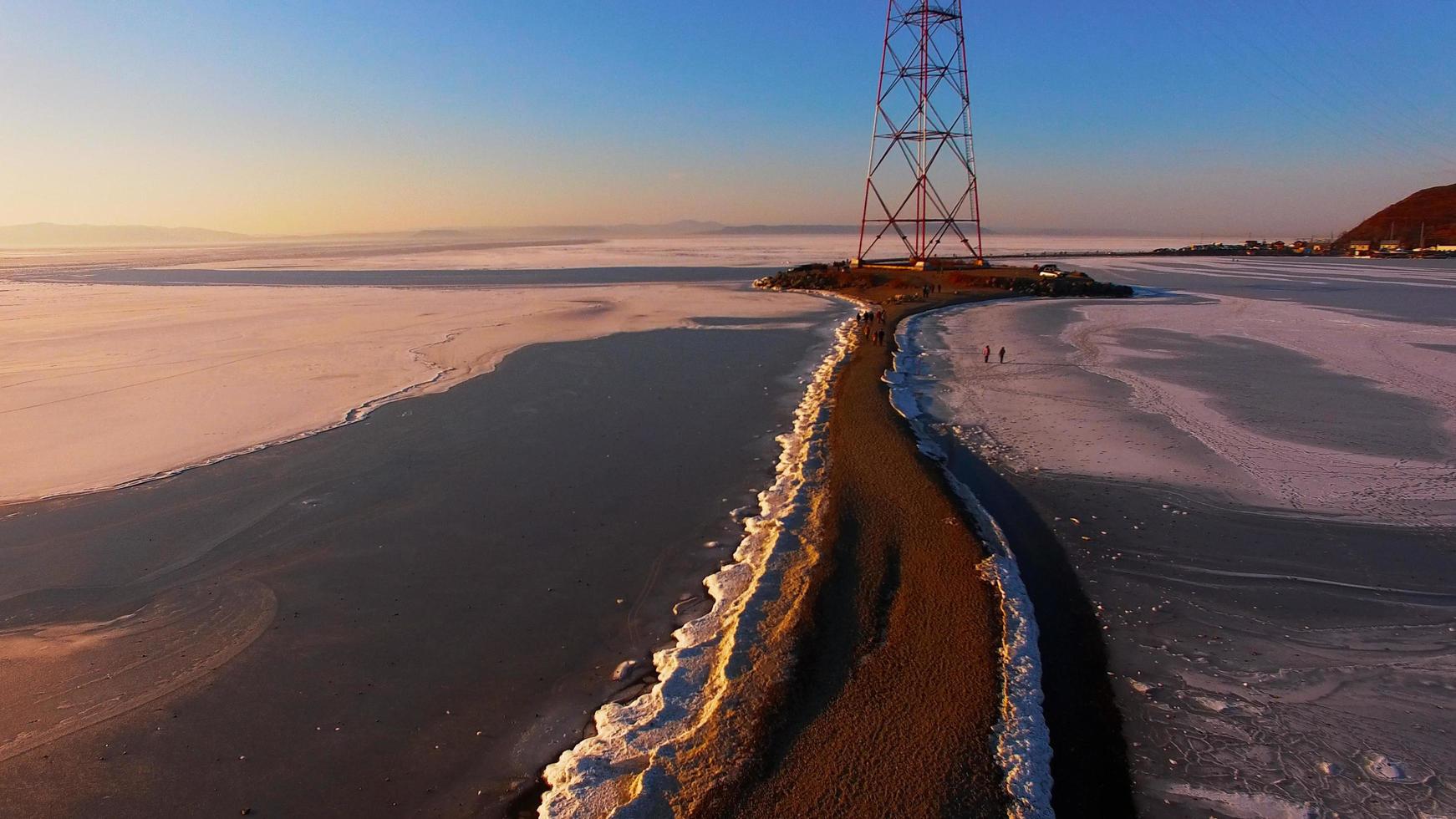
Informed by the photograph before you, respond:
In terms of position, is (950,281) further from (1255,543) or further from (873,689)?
(873,689)

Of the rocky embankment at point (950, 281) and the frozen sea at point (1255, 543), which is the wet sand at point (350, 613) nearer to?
the frozen sea at point (1255, 543)

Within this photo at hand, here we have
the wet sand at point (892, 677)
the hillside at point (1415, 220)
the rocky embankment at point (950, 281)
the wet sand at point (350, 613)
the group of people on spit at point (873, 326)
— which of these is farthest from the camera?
the hillside at point (1415, 220)

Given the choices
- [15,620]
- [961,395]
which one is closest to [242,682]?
[15,620]

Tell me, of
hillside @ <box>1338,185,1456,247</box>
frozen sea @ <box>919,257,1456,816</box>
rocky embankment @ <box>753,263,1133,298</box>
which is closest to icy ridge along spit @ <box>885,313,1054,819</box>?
frozen sea @ <box>919,257,1456,816</box>

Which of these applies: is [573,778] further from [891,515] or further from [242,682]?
[891,515]

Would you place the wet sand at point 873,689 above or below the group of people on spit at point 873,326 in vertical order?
below

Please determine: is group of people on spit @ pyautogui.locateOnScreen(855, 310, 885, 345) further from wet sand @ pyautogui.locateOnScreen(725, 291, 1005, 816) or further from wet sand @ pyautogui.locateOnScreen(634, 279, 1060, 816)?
wet sand @ pyautogui.locateOnScreen(634, 279, 1060, 816)

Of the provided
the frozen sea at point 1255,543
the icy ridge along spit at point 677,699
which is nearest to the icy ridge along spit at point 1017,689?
the frozen sea at point 1255,543
